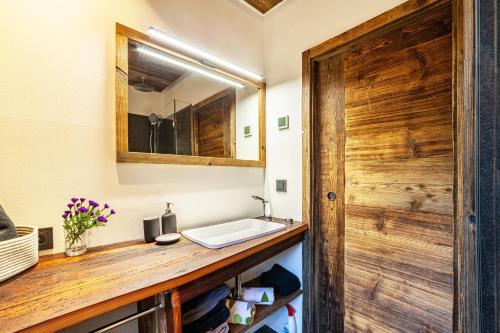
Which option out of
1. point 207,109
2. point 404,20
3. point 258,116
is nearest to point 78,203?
point 207,109

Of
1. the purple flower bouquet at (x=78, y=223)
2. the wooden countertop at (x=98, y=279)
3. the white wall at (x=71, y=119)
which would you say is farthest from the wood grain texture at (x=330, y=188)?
the purple flower bouquet at (x=78, y=223)

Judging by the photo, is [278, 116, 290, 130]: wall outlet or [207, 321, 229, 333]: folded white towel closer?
[207, 321, 229, 333]: folded white towel

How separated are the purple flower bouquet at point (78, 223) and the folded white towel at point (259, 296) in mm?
968

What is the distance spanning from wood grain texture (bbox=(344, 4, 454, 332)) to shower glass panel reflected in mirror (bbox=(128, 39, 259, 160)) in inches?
30.9

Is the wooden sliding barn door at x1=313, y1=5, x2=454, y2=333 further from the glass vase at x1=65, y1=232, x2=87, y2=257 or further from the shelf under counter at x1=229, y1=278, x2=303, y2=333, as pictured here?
the glass vase at x1=65, y1=232, x2=87, y2=257

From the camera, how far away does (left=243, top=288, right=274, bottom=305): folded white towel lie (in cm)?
138

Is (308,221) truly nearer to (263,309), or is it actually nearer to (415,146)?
(263,309)

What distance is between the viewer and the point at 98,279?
0.75m

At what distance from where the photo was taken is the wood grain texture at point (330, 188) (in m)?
1.43

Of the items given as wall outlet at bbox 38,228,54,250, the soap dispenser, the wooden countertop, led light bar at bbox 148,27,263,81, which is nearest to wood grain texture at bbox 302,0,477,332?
led light bar at bbox 148,27,263,81

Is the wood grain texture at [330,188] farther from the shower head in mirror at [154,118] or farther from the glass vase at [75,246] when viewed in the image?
the glass vase at [75,246]

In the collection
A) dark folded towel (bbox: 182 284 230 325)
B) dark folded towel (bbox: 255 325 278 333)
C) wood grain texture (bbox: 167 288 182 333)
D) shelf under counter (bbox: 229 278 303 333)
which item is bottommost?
dark folded towel (bbox: 255 325 278 333)

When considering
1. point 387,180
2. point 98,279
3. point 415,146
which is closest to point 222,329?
point 98,279

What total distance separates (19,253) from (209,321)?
0.84 metres
